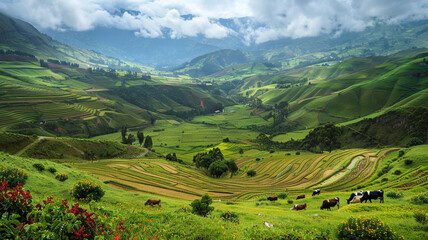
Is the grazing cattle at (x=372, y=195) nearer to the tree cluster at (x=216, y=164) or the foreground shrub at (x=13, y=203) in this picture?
the foreground shrub at (x=13, y=203)

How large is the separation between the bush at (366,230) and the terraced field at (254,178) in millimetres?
38253

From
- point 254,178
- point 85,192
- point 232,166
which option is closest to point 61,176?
point 85,192

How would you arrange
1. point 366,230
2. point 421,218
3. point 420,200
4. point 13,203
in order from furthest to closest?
point 420,200, point 421,218, point 366,230, point 13,203

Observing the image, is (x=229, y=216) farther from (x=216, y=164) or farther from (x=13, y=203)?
(x=216, y=164)

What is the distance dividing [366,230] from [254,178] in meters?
67.7

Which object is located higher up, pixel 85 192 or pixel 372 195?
pixel 372 195

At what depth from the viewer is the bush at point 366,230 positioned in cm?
1402

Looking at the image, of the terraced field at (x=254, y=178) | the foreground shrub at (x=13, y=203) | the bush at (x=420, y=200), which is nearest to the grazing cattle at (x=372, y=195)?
the bush at (x=420, y=200)

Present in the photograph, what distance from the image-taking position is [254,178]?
80.0m

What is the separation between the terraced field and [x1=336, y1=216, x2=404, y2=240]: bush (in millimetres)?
38253

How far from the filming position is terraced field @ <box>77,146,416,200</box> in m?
54.4

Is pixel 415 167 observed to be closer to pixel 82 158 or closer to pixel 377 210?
pixel 377 210

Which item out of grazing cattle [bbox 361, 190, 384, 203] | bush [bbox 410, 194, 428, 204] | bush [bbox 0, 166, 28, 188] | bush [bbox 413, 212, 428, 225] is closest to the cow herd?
grazing cattle [bbox 361, 190, 384, 203]

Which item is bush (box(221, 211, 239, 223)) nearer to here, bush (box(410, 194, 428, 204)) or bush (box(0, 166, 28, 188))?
bush (box(0, 166, 28, 188))
